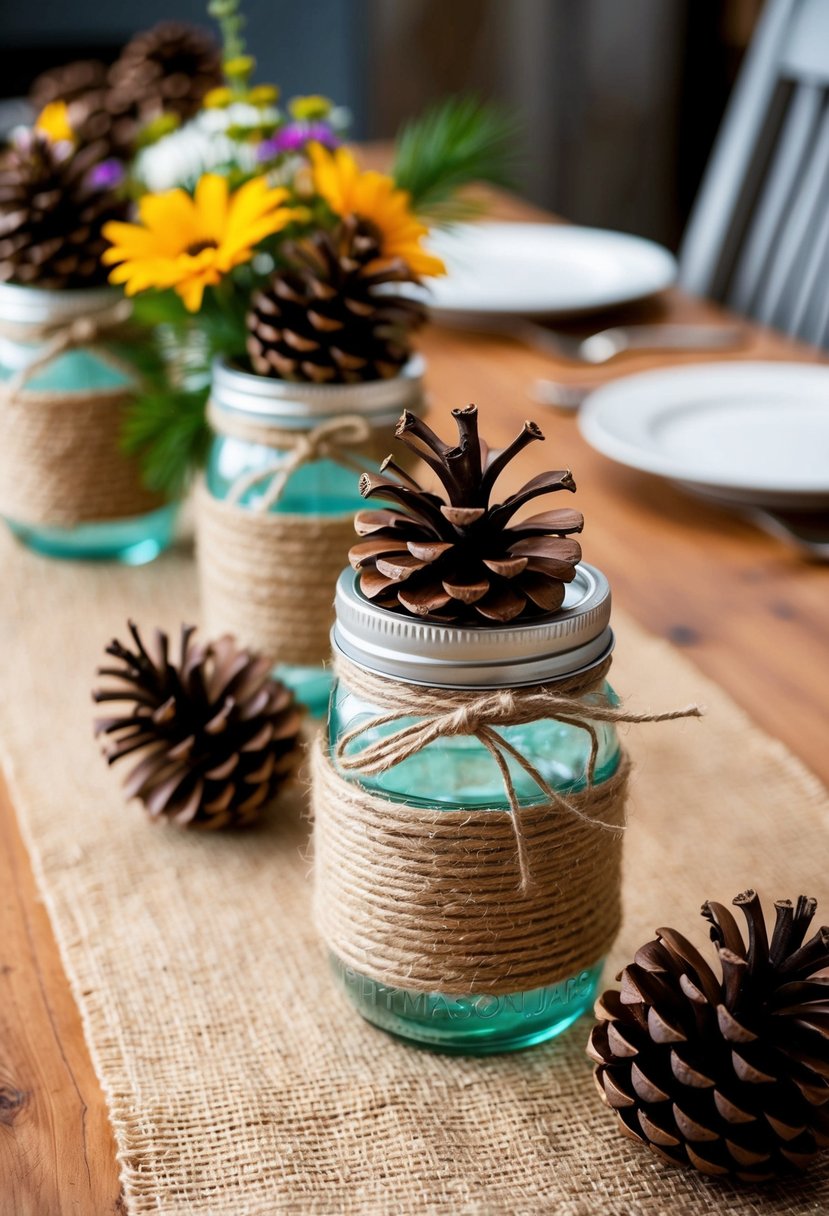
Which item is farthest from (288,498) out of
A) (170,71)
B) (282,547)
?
(170,71)

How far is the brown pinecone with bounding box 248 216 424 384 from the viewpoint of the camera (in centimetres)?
66

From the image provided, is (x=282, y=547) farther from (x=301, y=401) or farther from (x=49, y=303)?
(x=49, y=303)

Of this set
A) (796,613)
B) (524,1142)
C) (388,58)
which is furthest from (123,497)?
(388,58)

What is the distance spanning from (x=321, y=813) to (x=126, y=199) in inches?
20.5

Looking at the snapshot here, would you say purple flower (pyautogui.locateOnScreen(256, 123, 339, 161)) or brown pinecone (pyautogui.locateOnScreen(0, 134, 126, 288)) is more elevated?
purple flower (pyautogui.locateOnScreen(256, 123, 339, 161))

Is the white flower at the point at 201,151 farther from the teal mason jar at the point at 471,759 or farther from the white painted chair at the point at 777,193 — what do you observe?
the white painted chair at the point at 777,193

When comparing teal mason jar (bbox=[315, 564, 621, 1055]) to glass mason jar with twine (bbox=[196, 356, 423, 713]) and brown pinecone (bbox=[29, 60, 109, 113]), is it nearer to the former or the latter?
glass mason jar with twine (bbox=[196, 356, 423, 713])

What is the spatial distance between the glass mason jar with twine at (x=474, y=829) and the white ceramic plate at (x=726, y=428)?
0.38m

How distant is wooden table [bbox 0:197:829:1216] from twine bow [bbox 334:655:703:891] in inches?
6.1

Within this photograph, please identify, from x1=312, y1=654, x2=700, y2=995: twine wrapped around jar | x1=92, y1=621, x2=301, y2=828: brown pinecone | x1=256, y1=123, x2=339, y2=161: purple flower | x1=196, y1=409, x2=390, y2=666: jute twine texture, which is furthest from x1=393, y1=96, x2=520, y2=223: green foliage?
x1=312, y1=654, x2=700, y2=995: twine wrapped around jar

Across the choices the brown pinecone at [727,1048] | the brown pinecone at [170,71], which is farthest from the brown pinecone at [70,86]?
the brown pinecone at [727,1048]

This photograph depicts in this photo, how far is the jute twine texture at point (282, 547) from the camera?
2.19 ft

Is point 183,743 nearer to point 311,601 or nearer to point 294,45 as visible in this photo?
point 311,601

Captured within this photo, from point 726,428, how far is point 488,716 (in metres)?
0.57
